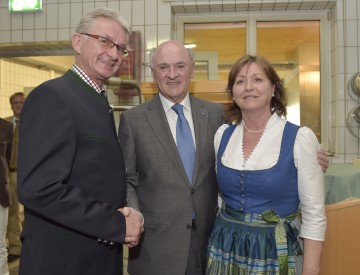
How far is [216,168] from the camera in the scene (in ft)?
5.52

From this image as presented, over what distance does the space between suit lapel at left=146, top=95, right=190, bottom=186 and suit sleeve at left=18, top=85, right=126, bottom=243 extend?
Answer: 516 mm

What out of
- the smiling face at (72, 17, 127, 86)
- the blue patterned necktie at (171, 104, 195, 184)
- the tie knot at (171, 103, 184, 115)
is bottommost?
the blue patterned necktie at (171, 104, 195, 184)

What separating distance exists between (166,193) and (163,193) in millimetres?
13

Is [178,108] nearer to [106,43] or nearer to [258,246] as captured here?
[106,43]

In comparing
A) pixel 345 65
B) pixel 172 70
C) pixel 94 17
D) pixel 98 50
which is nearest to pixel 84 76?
pixel 98 50

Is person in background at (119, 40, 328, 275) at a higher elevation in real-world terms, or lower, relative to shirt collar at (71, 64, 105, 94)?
lower

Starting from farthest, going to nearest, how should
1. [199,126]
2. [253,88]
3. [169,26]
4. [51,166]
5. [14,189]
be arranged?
1. [14,189]
2. [169,26]
3. [199,126]
4. [253,88]
5. [51,166]

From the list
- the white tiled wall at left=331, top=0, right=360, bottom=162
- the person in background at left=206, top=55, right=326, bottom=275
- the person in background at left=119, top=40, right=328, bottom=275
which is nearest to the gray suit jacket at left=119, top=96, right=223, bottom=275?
the person in background at left=119, top=40, right=328, bottom=275

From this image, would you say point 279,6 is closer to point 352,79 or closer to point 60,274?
point 352,79

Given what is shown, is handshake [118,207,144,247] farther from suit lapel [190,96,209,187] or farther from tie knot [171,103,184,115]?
tie knot [171,103,184,115]

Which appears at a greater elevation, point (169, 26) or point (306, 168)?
point (169, 26)

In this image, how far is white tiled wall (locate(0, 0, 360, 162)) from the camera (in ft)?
11.2

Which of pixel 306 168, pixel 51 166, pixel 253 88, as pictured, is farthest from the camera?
pixel 253 88

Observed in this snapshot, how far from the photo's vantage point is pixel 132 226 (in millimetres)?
1337
